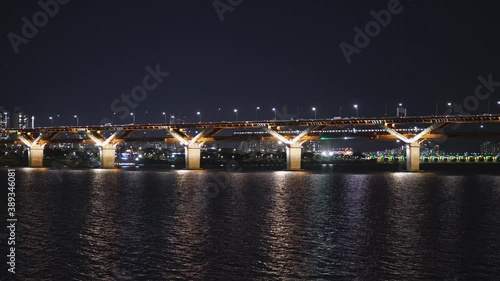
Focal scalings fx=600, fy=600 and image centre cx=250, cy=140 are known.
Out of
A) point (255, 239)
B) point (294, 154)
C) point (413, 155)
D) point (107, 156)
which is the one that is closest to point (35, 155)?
point (107, 156)

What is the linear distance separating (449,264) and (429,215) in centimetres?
1391

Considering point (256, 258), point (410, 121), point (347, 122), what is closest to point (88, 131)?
point (347, 122)

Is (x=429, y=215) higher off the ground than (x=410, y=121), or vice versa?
(x=410, y=121)

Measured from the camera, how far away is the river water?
1916 cm

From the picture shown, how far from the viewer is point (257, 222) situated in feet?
97.8

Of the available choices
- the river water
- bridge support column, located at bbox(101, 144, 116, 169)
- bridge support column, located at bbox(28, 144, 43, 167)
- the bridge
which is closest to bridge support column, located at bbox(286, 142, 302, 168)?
the bridge

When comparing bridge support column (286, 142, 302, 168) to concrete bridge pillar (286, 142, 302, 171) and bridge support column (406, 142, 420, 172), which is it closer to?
concrete bridge pillar (286, 142, 302, 171)

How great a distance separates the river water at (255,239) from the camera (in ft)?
62.8

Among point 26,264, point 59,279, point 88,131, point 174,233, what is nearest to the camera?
point 59,279

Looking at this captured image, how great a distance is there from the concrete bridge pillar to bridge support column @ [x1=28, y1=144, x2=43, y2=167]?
61.2 meters

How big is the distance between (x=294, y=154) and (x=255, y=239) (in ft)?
257

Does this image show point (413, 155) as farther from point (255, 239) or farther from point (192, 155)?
point (255, 239)

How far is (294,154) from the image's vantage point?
10262cm

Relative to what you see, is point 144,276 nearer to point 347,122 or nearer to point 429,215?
point 429,215
